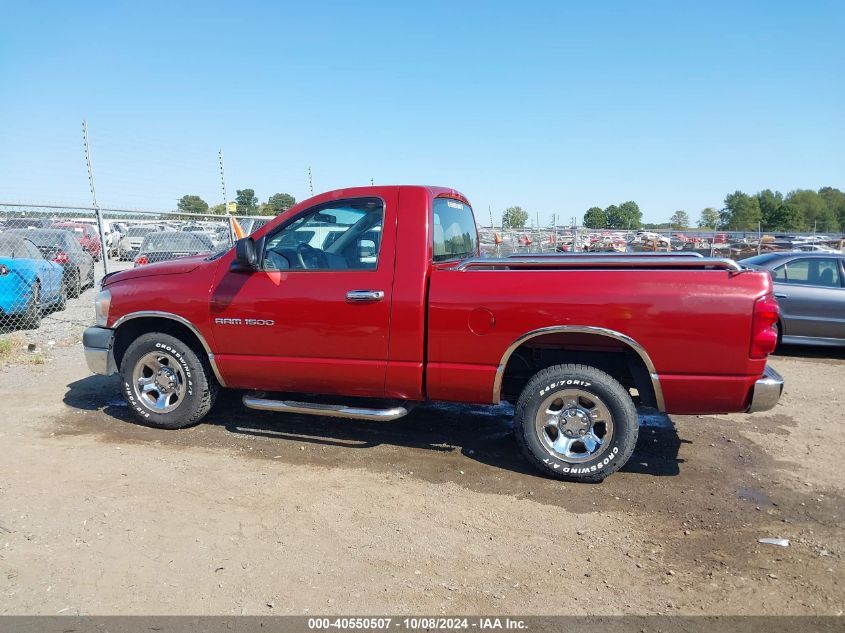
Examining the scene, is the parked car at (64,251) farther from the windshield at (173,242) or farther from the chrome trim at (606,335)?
the chrome trim at (606,335)

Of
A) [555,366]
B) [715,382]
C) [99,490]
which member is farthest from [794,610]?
[99,490]

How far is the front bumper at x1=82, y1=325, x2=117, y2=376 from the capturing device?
16.8ft

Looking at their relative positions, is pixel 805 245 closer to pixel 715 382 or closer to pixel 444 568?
pixel 715 382

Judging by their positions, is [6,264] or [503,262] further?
[6,264]

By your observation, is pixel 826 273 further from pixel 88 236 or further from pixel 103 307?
pixel 88 236

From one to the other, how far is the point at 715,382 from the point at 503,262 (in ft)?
5.21

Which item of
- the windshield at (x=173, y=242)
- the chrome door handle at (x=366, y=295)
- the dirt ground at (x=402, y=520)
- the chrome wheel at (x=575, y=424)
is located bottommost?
the dirt ground at (x=402, y=520)

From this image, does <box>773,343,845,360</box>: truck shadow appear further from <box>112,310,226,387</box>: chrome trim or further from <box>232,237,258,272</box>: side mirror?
<box>112,310,226,387</box>: chrome trim

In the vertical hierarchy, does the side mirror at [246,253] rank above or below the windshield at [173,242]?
below

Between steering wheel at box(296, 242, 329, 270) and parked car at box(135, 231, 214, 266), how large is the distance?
735cm

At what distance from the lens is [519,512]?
375 cm

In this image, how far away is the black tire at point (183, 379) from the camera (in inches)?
195

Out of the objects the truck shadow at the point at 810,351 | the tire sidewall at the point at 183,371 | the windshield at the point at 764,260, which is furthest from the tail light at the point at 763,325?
the truck shadow at the point at 810,351

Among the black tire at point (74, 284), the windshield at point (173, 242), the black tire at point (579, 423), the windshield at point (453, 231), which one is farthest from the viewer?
the windshield at point (173, 242)
